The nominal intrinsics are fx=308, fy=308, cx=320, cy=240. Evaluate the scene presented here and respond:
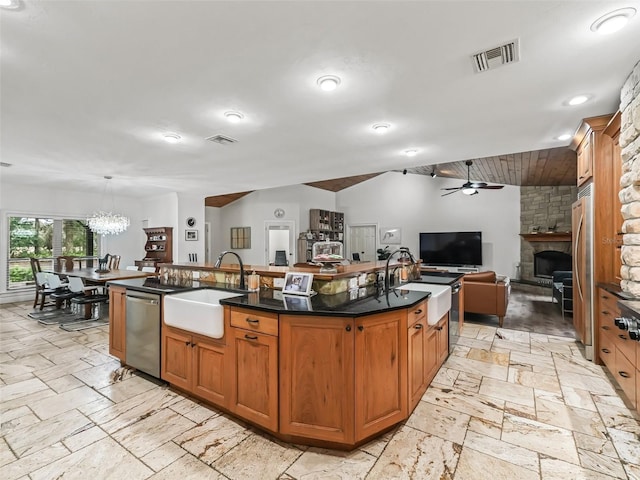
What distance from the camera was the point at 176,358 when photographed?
8.41 feet

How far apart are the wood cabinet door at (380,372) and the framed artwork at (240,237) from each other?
7.79 metres

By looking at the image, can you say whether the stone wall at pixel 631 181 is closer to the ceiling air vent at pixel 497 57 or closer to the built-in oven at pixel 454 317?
the ceiling air vent at pixel 497 57

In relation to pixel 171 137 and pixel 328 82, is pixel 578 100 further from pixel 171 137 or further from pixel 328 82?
pixel 171 137

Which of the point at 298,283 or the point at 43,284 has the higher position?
the point at 298,283

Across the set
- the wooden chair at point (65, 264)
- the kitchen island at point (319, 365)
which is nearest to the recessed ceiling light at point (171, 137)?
the kitchen island at point (319, 365)

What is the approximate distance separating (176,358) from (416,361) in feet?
6.33

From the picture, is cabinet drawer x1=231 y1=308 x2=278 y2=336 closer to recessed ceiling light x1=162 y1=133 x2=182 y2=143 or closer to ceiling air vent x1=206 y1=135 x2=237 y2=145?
ceiling air vent x1=206 y1=135 x2=237 y2=145

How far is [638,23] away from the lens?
67.7 inches

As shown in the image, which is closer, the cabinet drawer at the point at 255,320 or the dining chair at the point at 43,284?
the cabinet drawer at the point at 255,320

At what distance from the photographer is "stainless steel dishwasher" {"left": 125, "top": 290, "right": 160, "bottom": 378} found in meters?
2.72

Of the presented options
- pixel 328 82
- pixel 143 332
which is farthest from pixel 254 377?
pixel 328 82

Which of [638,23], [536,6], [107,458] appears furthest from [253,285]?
A: [638,23]

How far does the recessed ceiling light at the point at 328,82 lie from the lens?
2.27 m

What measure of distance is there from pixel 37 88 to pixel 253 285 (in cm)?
228
